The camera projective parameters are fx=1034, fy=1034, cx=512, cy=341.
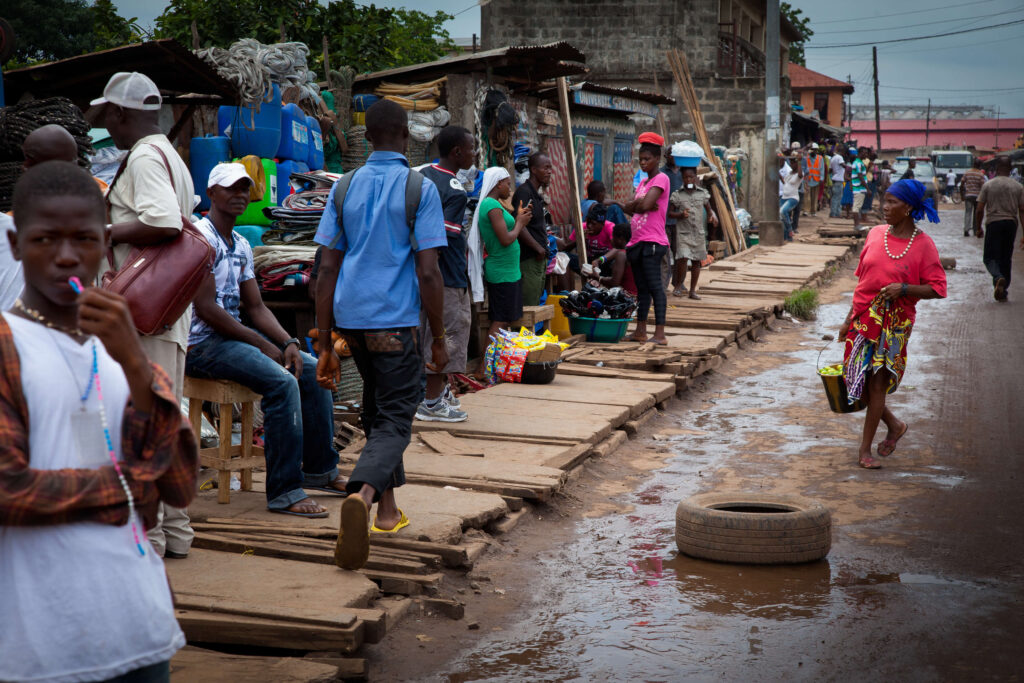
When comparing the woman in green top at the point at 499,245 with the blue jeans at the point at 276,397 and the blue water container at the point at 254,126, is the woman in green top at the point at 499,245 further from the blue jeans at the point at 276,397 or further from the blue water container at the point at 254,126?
the blue jeans at the point at 276,397

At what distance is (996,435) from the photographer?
7926mm

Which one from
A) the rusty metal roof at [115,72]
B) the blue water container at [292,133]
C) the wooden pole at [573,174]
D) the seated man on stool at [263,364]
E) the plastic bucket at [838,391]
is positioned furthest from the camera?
the wooden pole at [573,174]

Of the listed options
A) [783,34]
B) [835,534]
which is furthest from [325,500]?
[783,34]

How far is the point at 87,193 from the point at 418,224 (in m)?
2.65

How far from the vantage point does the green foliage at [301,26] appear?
14.1 meters

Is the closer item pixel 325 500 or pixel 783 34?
pixel 325 500

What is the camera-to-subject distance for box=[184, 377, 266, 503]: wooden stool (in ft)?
16.4

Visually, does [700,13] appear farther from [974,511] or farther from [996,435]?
[974,511]

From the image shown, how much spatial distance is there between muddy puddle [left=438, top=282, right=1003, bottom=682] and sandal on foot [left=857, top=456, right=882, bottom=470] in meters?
0.10

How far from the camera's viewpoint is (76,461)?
6.38ft

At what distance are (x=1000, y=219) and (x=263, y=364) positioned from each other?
44.7ft

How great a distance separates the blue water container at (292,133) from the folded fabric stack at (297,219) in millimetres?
849

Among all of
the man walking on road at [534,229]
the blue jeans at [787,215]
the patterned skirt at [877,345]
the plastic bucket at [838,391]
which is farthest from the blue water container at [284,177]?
the blue jeans at [787,215]

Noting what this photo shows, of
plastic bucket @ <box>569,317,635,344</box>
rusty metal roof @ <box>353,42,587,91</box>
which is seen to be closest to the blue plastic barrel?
rusty metal roof @ <box>353,42,587,91</box>
